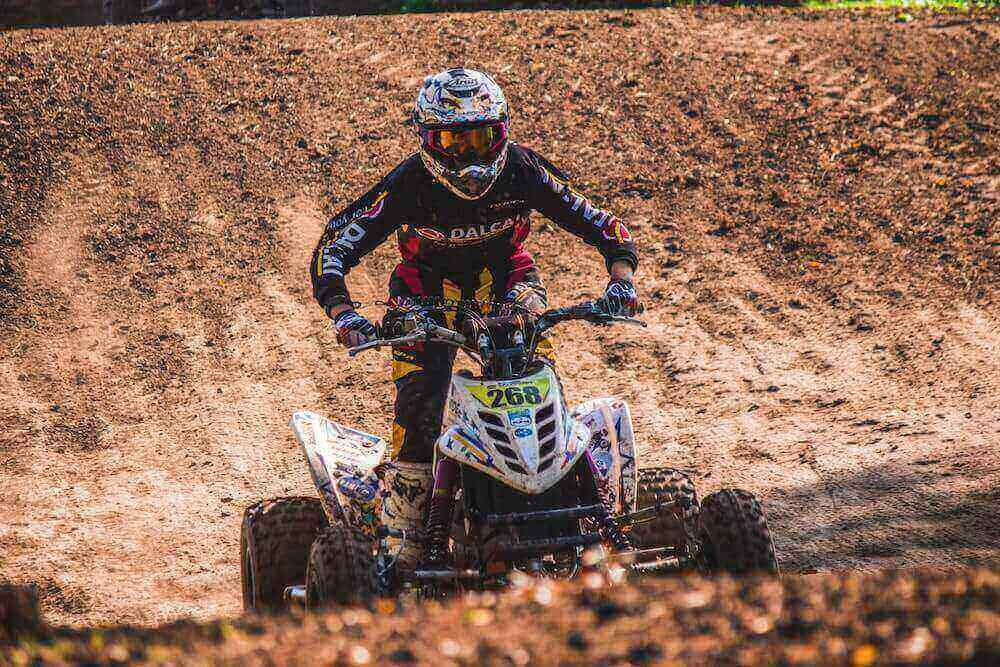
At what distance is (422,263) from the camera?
18.9 feet

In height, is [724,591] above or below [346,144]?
below

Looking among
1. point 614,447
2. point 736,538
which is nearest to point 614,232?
point 614,447

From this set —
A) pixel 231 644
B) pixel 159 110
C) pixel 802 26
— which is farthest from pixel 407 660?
pixel 802 26

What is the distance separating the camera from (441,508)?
455 cm

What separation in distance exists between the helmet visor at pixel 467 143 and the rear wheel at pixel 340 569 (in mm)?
2012

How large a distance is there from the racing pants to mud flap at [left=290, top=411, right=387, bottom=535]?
0.70 feet

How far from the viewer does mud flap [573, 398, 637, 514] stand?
4852 mm

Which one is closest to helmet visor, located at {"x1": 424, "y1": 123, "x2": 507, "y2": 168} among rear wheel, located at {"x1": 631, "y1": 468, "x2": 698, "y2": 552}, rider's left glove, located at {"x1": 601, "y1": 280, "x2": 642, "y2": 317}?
rider's left glove, located at {"x1": 601, "y1": 280, "x2": 642, "y2": 317}

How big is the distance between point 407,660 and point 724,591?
102 cm

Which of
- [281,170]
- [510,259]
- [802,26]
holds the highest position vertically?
[802,26]

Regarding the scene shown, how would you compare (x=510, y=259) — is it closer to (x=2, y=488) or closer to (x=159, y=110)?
(x=2, y=488)

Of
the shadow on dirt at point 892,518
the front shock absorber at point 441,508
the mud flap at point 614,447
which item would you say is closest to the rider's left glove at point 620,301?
the mud flap at point 614,447

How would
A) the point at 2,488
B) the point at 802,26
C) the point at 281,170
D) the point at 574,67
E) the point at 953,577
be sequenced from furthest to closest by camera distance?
1. the point at 802,26
2. the point at 574,67
3. the point at 281,170
4. the point at 2,488
5. the point at 953,577

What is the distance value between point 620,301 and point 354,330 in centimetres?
130
